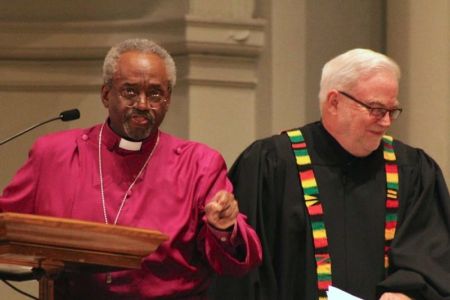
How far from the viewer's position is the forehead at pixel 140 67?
14.3ft

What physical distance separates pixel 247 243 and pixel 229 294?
2.90ft

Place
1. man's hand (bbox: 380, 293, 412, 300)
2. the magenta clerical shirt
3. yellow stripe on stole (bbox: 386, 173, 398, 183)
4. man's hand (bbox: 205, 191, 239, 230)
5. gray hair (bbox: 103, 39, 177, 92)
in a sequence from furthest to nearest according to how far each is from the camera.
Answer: yellow stripe on stole (bbox: 386, 173, 398, 183) < man's hand (bbox: 380, 293, 412, 300) < gray hair (bbox: 103, 39, 177, 92) < the magenta clerical shirt < man's hand (bbox: 205, 191, 239, 230)


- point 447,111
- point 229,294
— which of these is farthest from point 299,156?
point 447,111

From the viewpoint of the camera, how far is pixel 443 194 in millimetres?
5184

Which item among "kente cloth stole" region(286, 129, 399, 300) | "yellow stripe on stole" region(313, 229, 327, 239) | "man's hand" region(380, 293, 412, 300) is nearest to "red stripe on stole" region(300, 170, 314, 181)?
"kente cloth stole" region(286, 129, 399, 300)

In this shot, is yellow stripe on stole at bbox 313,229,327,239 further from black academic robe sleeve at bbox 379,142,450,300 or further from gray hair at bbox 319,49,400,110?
gray hair at bbox 319,49,400,110

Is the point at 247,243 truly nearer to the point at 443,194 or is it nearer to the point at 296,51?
the point at 443,194

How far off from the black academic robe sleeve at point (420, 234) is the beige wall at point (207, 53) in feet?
5.43

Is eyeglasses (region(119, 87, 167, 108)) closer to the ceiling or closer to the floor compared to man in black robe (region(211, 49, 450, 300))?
closer to the ceiling

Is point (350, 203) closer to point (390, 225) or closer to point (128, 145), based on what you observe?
point (390, 225)

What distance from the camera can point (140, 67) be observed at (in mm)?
4375

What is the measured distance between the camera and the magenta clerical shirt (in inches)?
165

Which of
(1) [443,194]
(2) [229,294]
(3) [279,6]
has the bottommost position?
(2) [229,294]

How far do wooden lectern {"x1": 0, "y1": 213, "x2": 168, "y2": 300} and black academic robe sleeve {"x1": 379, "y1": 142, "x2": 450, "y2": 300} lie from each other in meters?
1.49
